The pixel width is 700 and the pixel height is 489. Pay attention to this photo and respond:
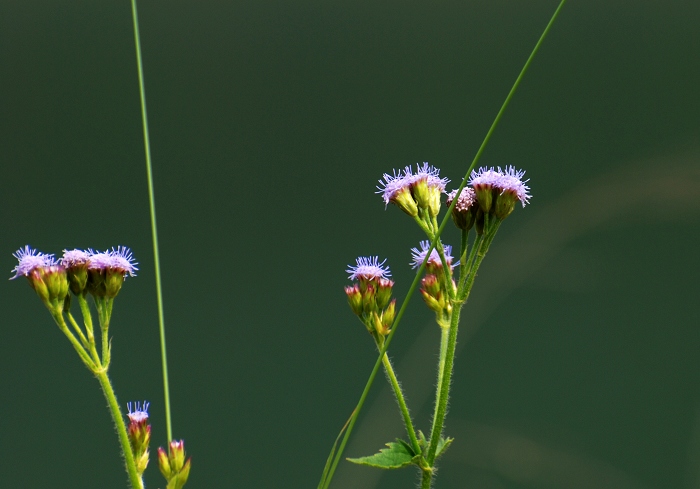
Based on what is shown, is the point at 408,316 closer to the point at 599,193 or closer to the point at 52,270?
the point at 599,193

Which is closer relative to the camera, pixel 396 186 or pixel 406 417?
pixel 406 417

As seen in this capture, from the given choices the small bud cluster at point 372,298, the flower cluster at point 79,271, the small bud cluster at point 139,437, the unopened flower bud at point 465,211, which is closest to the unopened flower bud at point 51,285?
the flower cluster at point 79,271

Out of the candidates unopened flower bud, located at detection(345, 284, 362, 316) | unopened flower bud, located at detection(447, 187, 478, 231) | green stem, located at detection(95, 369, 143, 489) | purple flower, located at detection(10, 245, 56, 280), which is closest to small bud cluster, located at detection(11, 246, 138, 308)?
purple flower, located at detection(10, 245, 56, 280)

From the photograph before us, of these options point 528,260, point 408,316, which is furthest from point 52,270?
point 408,316

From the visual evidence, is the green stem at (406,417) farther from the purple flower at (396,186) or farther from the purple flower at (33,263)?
the purple flower at (33,263)

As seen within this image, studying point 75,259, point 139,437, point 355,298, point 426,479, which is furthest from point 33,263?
point 426,479

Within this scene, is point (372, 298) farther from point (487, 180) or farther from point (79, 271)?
point (79, 271)

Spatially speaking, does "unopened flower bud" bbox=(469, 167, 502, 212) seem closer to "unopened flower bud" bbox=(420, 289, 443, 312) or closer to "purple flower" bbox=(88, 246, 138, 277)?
"unopened flower bud" bbox=(420, 289, 443, 312)

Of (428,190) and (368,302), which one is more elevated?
(428,190)
